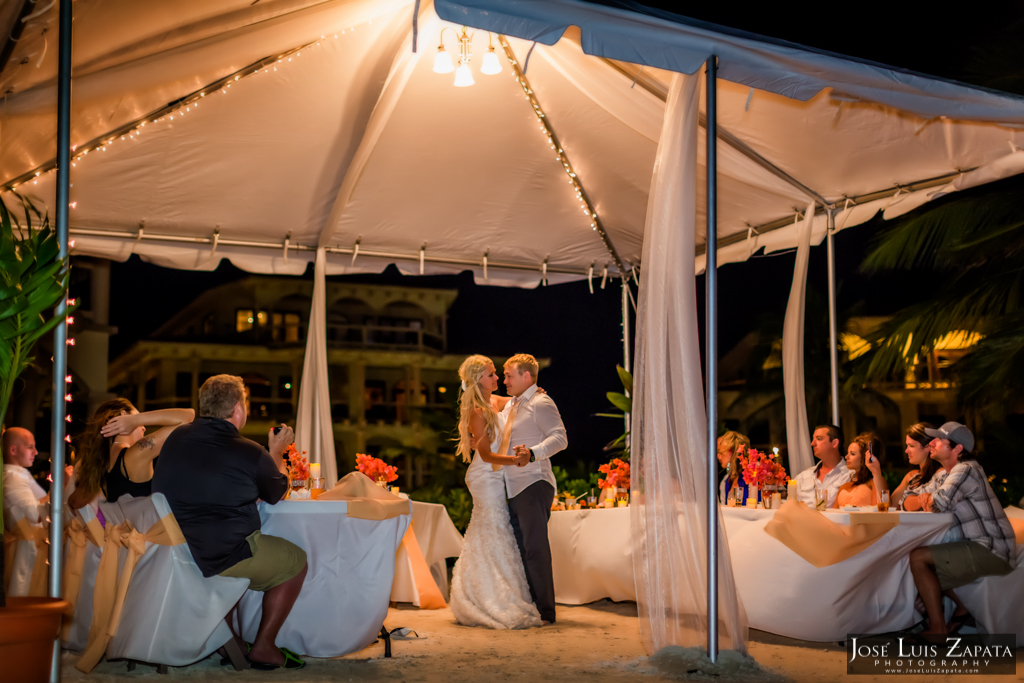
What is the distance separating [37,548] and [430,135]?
3.45m

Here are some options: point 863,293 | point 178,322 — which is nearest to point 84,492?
point 863,293

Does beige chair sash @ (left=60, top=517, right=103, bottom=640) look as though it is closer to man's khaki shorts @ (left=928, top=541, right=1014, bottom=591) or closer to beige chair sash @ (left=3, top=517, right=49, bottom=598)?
beige chair sash @ (left=3, top=517, right=49, bottom=598)

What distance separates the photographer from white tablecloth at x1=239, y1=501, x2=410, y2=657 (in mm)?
4293

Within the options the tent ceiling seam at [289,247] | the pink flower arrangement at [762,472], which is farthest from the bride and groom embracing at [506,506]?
A: the tent ceiling seam at [289,247]

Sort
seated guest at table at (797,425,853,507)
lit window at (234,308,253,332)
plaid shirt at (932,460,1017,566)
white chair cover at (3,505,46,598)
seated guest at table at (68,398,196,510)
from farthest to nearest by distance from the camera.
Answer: lit window at (234,308,253,332) → seated guest at table at (797,425,853,507) → white chair cover at (3,505,46,598) → plaid shirt at (932,460,1017,566) → seated guest at table at (68,398,196,510)

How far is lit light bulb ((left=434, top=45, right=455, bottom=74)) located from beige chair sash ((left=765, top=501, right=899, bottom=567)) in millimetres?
3047

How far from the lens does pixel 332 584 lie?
14.1ft

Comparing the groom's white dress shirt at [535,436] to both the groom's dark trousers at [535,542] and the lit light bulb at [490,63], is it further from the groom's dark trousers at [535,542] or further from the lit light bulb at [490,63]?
the lit light bulb at [490,63]

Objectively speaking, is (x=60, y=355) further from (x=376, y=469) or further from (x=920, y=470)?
(x=920, y=470)

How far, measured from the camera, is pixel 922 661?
4.11 m

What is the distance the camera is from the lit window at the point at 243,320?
6109 cm

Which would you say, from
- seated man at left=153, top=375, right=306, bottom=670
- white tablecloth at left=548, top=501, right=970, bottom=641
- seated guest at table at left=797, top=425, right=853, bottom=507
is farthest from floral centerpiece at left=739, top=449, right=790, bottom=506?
seated man at left=153, top=375, right=306, bottom=670

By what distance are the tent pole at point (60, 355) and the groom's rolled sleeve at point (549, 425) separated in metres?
2.95

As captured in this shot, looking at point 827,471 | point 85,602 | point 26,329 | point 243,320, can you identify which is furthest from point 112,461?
point 243,320
